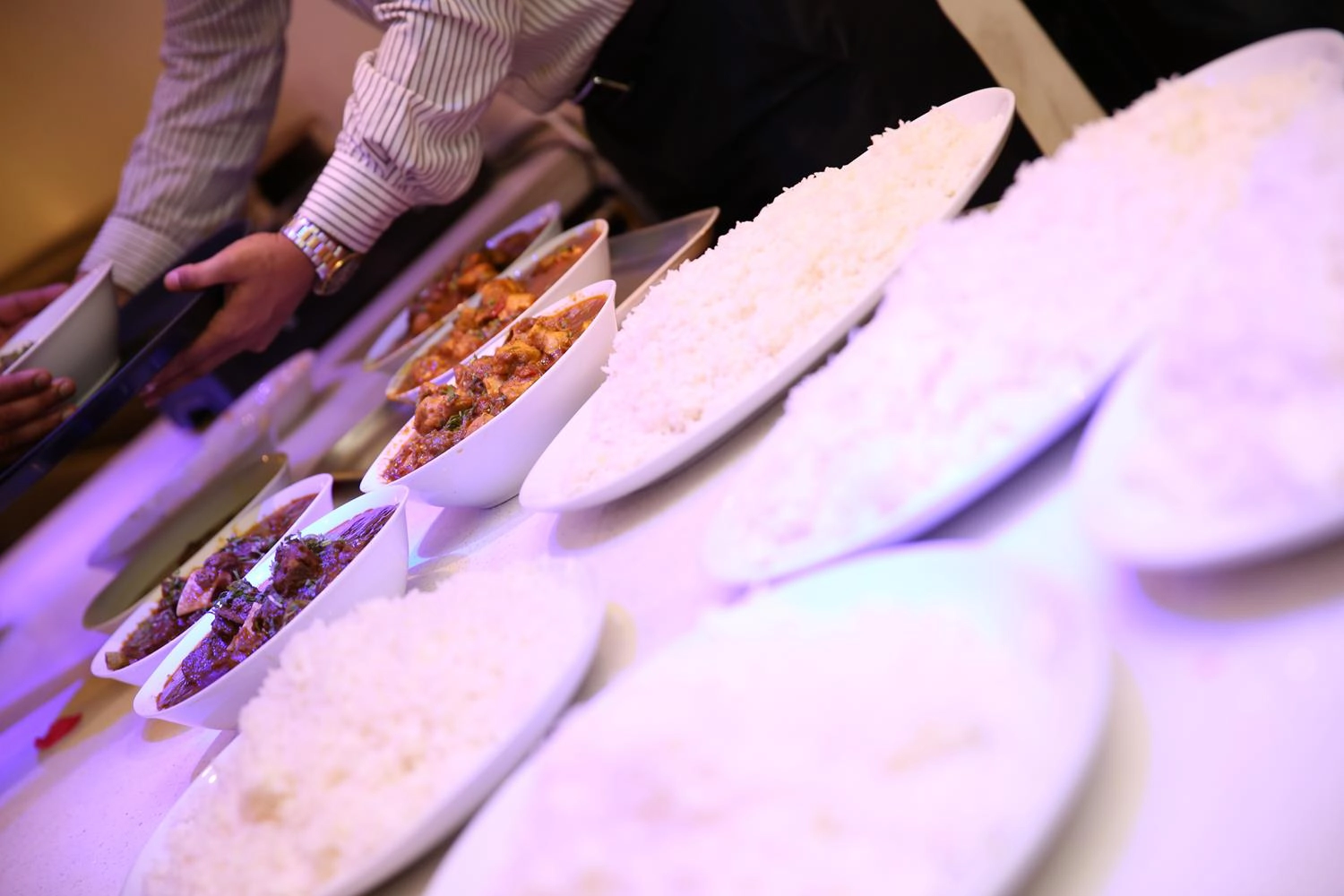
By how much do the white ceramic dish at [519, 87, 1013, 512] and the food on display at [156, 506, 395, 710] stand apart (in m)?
0.29

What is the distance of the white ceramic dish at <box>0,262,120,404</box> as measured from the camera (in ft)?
7.36

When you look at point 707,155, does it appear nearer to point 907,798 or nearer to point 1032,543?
point 1032,543

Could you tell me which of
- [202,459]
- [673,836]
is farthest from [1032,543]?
[202,459]

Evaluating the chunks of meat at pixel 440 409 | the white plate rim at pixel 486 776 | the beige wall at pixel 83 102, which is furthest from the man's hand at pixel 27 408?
the beige wall at pixel 83 102

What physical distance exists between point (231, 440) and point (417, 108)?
1.33 metres

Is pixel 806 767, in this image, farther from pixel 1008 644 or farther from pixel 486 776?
pixel 486 776

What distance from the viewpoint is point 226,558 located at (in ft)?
6.15

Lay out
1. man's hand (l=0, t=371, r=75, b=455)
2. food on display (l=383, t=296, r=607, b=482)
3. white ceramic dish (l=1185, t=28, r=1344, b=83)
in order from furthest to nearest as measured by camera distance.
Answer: man's hand (l=0, t=371, r=75, b=455) < food on display (l=383, t=296, r=607, b=482) < white ceramic dish (l=1185, t=28, r=1344, b=83)

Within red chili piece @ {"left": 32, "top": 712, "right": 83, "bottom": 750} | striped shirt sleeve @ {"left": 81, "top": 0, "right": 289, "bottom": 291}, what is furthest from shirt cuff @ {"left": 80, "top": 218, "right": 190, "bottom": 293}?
red chili piece @ {"left": 32, "top": 712, "right": 83, "bottom": 750}

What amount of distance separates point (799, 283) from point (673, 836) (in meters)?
0.78

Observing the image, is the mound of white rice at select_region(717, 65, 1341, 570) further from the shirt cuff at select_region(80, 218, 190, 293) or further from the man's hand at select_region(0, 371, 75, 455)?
the shirt cuff at select_region(80, 218, 190, 293)

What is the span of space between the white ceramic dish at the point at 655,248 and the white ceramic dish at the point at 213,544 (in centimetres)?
76

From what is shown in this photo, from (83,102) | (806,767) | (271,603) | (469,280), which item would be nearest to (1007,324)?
(806,767)

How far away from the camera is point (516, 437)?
154 cm
